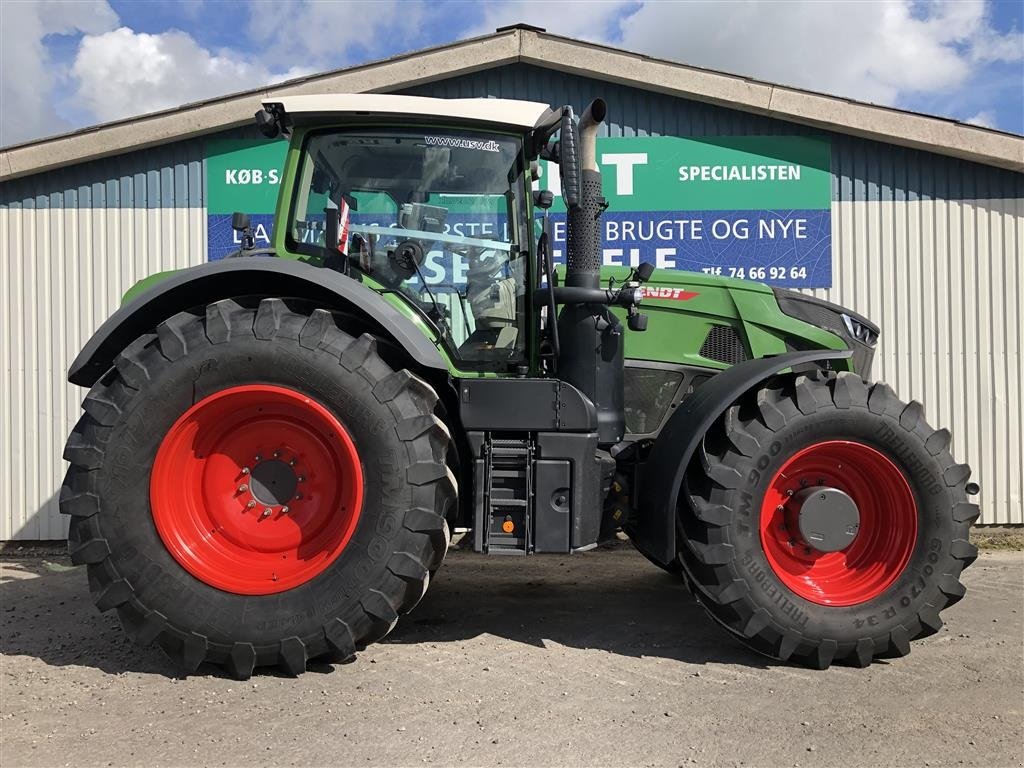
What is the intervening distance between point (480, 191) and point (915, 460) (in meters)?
2.44

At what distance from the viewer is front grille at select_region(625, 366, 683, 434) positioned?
4.37 metres

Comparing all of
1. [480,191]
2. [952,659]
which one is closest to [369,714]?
[480,191]

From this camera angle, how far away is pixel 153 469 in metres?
3.25

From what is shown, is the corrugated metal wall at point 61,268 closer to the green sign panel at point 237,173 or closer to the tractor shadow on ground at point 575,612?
the green sign panel at point 237,173

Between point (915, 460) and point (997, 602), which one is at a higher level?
point (915, 460)

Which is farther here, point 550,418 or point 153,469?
point 550,418

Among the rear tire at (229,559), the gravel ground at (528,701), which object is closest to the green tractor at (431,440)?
the rear tire at (229,559)

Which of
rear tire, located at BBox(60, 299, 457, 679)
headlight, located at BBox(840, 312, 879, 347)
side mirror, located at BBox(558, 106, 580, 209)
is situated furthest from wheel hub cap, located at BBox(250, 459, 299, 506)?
headlight, located at BBox(840, 312, 879, 347)

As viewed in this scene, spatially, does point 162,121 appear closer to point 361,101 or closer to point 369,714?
point 361,101

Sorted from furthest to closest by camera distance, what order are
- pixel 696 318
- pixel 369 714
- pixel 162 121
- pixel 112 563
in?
pixel 162 121 < pixel 696 318 < pixel 112 563 < pixel 369 714

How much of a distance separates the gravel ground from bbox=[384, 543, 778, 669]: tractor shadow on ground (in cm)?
2

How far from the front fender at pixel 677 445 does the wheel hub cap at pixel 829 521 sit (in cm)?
61

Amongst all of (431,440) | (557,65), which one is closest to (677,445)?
(431,440)

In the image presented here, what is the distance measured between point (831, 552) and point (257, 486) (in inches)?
106
